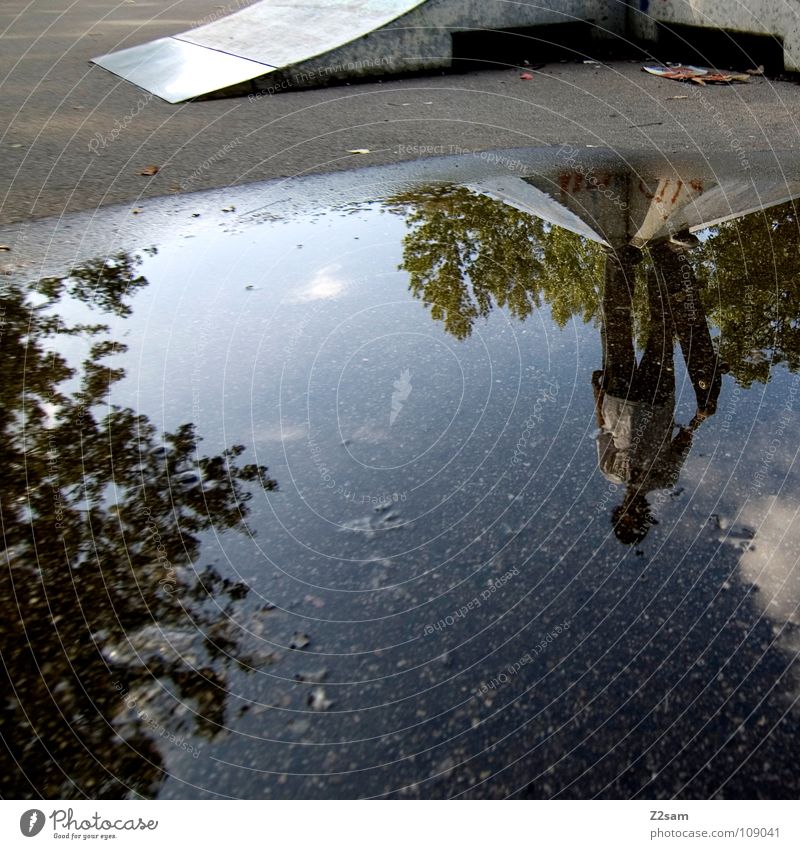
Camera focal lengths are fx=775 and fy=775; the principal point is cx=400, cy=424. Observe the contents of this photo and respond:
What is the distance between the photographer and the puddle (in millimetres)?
1697

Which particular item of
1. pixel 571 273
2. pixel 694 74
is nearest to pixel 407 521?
pixel 571 273

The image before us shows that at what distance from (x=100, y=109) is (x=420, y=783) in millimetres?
7445

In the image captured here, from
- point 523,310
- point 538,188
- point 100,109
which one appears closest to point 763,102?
point 538,188

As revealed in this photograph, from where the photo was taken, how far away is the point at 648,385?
9.77 ft

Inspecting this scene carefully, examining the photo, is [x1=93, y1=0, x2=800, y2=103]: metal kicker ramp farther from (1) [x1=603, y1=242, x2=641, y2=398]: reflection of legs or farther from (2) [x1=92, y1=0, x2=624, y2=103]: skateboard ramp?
(1) [x1=603, y1=242, x2=641, y2=398]: reflection of legs

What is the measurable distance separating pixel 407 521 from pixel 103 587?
0.89 m

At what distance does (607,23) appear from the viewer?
956cm

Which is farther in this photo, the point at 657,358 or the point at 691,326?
the point at 691,326

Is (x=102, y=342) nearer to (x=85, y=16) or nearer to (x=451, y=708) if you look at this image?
(x=451, y=708)

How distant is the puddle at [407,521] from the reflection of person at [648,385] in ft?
0.05

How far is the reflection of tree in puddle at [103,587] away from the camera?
1731mm

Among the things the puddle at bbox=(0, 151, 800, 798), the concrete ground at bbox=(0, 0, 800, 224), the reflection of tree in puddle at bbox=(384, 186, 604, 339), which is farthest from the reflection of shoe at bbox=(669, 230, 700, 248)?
the concrete ground at bbox=(0, 0, 800, 224)

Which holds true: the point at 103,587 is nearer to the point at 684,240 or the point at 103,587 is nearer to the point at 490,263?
the point at 490,263

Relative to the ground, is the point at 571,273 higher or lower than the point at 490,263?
lower
